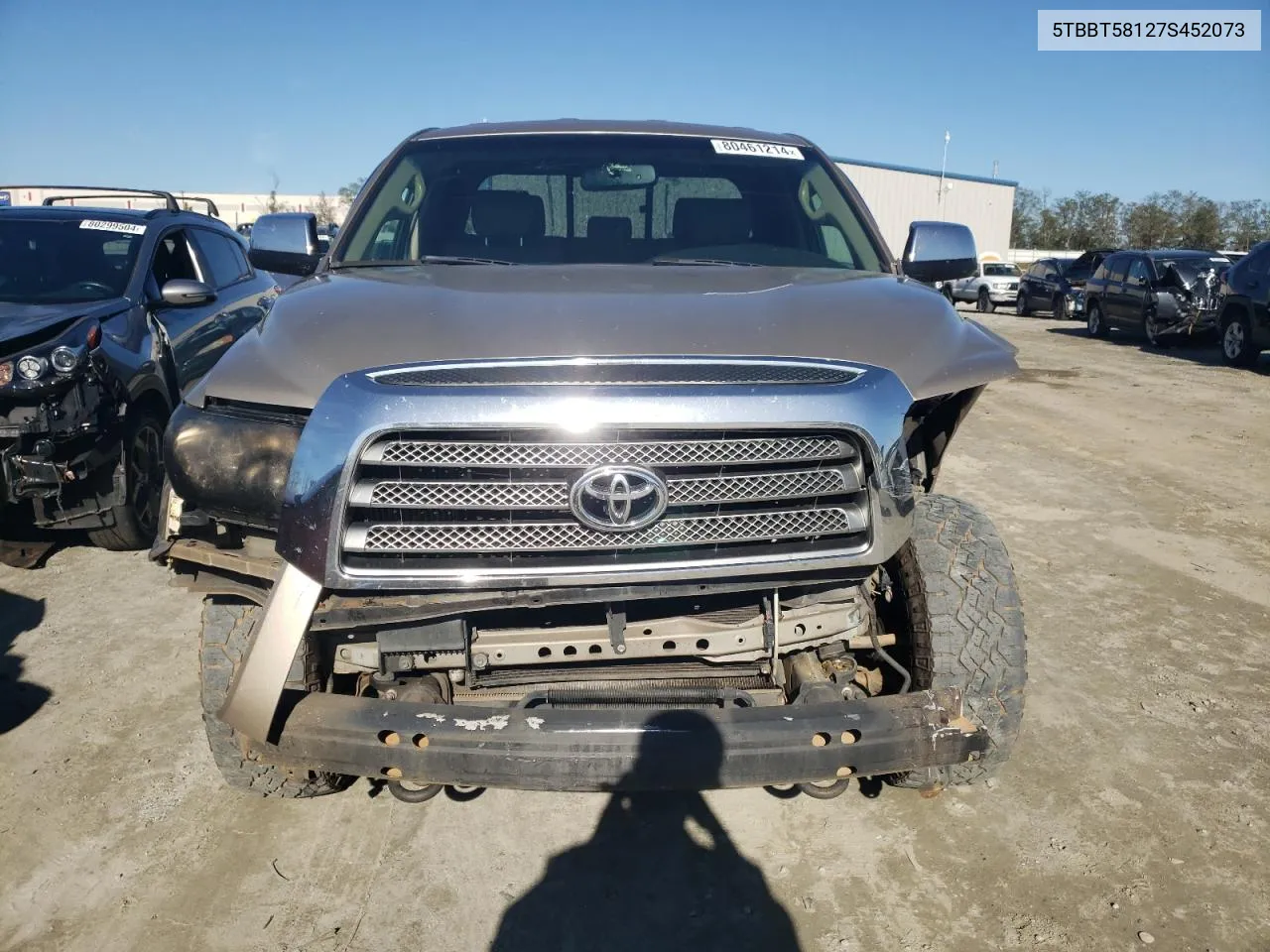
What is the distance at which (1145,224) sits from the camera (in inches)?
2211

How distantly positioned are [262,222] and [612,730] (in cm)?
268

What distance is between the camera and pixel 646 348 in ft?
7.01

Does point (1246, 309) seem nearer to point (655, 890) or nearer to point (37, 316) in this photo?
point (655, 890)

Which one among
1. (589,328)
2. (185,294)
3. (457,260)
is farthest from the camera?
(185,294)

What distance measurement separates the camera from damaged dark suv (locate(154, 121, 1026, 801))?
203 centimetres

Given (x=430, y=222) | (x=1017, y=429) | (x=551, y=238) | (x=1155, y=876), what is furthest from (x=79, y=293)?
(x=1017, y=429)

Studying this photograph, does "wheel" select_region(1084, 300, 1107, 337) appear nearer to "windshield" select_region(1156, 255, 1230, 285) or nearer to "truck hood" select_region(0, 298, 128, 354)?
"windshield" select_region(1156, 255, 1230, 285)

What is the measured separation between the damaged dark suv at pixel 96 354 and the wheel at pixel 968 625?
11.7ft

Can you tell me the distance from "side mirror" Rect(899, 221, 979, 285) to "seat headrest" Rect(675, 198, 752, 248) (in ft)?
2.14

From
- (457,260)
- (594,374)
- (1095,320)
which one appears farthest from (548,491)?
(1095,320)

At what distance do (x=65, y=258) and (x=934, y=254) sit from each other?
198 inches

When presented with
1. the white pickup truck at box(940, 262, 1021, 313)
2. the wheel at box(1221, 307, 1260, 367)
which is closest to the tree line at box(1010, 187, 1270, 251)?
the white pickup truck at box(940, 262, 1021, 313)

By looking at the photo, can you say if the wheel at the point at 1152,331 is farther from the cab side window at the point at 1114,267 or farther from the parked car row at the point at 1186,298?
the cab side window at the point at 1114,267

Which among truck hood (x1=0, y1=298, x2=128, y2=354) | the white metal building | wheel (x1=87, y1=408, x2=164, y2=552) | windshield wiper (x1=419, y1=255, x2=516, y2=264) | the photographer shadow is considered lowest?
the photographer shadow
